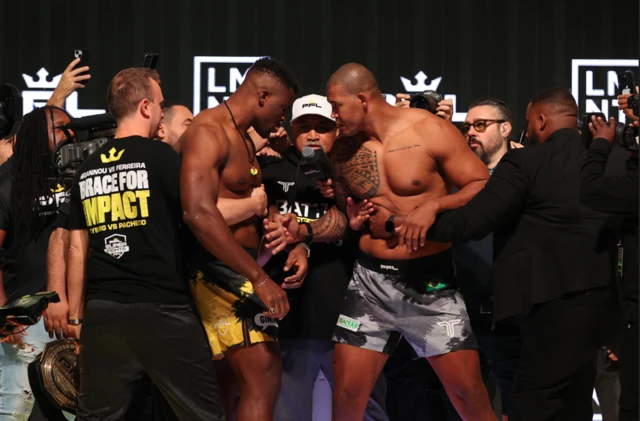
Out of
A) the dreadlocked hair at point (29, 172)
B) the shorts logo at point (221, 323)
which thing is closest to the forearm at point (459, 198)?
the shorts logo at point (221, 323)

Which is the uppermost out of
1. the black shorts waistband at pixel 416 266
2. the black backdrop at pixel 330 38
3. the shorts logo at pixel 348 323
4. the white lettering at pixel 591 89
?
the black backdrop at pixel 330 38

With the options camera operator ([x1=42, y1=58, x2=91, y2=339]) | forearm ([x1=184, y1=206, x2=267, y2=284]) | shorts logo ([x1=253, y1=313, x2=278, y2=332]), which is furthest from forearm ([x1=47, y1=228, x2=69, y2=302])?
shorts logo ([x1=253, y1=313, x2=278, y2=332])

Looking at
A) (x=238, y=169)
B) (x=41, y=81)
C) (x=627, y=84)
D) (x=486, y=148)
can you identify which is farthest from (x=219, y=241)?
(x=41, y=81)

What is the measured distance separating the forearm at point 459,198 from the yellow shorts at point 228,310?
2.78 feet

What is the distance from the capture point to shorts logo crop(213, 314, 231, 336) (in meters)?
3.27

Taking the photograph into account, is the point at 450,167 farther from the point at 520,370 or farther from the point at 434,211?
the point at 520,370

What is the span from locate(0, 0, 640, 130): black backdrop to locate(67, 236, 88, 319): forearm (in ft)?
8.56

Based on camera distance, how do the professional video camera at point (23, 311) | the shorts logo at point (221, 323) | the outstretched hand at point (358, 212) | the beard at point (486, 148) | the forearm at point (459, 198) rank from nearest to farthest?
the professional video camera at point (23, 311)
the shorts logo at point (221, 323)
the forearm at point (459, 198)
the outstretched hand at point (358, 212)
the beard at point (486, 148)

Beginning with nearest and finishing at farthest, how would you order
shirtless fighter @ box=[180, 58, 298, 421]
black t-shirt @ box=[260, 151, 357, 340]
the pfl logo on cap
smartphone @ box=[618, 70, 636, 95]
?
shirtless fighter @ box=[180, 58, 298, 421], smartphone @ box=[618, 70, 636, 95], black t-shirt @ box=[260, 151, 357, 340], the pfl logo on cap

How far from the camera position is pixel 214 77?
561 cm

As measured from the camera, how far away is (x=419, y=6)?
569cm

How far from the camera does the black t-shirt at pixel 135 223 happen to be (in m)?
2.98

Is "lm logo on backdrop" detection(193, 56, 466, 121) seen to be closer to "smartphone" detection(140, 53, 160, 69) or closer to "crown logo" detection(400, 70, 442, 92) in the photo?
"crown logo" detection(400, 70, 442, 92)

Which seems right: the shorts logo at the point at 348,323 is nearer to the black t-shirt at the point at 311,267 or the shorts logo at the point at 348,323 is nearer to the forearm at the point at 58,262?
the black t-shirt at the point at 311,267
